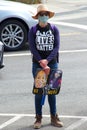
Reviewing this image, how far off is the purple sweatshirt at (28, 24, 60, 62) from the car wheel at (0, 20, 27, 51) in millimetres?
6090

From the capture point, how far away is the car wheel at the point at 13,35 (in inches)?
505

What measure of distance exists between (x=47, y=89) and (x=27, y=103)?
1.54 meters

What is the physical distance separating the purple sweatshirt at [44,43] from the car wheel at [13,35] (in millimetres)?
6090

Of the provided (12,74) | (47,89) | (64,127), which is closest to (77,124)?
(64,127)

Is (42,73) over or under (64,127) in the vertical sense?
over

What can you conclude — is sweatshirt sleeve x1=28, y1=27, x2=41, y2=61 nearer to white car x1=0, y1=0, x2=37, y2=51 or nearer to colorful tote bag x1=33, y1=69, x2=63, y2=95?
colorful tote bag x1=33, y1=69, x2=63, y2=95

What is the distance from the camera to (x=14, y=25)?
1293 centimetres

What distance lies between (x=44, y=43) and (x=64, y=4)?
62.1 ft

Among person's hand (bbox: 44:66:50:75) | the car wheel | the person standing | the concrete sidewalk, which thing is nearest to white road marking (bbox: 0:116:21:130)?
the person standing

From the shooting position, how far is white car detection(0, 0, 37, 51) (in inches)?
505

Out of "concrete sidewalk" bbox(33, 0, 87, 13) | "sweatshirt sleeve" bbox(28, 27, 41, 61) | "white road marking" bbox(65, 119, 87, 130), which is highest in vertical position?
"concrete sidewalk" bbox(33, 0, 87, 13)

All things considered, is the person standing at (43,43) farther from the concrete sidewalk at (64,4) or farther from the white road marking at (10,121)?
the concrete sidewalk at (64,4)

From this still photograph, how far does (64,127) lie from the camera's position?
693cm

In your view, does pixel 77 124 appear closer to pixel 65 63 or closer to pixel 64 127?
pixel 64 127
